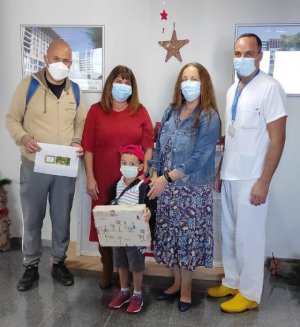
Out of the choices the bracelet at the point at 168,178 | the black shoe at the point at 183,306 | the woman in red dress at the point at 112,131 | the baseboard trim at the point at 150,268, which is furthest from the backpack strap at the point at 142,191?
the baseboard trim at the point at 150,268

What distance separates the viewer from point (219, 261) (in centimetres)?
294

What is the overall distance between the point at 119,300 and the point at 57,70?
1574 millimetres

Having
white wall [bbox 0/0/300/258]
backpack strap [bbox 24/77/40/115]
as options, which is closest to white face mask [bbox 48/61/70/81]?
backpack strap [bbox 24/77/40/115]

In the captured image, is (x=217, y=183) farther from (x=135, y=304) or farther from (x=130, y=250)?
(x=135, y=304)

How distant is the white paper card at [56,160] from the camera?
2.50m

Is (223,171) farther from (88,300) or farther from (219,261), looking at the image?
(88,300)

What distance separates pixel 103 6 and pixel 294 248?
252cm

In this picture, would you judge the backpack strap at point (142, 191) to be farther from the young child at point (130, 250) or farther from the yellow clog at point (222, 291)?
the yellow clog at point (222, 291)

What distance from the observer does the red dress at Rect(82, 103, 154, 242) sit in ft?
8.21

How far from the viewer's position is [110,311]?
7.96 ft

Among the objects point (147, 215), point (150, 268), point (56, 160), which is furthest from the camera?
point (150, 268)

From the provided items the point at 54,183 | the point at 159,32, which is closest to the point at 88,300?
the point at 54,183

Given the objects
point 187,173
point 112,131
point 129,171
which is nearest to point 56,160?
Answer: point 112,131

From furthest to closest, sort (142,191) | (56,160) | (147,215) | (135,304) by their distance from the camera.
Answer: (56,160) → (135,304) → (142,191) → (147,215)
